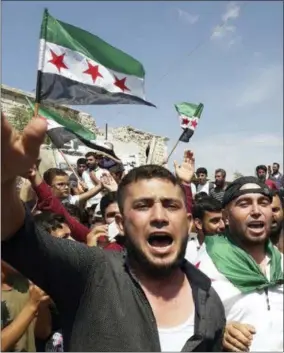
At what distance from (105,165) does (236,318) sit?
4.15 m

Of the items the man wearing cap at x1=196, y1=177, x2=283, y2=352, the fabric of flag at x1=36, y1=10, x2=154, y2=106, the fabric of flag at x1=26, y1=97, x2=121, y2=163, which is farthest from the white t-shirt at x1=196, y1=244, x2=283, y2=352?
the fabric of flag at x1=36, y1=10, x2=154, y2=106

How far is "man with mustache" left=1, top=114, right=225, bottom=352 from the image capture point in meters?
1.50

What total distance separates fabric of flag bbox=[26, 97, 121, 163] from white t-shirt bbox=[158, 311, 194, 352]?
387cm

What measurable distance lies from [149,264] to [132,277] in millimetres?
90

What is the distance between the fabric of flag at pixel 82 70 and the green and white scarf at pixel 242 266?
3.08m

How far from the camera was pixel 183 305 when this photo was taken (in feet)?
5.63

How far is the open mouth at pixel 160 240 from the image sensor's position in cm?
175

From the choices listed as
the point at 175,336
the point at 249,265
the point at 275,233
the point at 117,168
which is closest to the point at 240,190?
the point at 249,265

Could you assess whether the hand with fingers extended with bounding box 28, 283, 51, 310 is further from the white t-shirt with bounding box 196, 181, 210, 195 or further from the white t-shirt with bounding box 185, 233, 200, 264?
the white t-shirt with bounding box 196, 181, 210, 195

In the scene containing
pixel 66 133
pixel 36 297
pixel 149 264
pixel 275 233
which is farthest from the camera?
pixel 66 133

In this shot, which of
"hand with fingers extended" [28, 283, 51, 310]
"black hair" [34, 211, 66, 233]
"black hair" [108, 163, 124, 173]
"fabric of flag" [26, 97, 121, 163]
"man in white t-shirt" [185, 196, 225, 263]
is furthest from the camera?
"black hair" [108, 163, 124, 173]

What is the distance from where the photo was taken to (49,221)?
321cm

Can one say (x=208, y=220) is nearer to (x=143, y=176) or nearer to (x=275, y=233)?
(x=275, y=233)

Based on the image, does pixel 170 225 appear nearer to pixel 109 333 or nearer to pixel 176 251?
pixel 176 251
